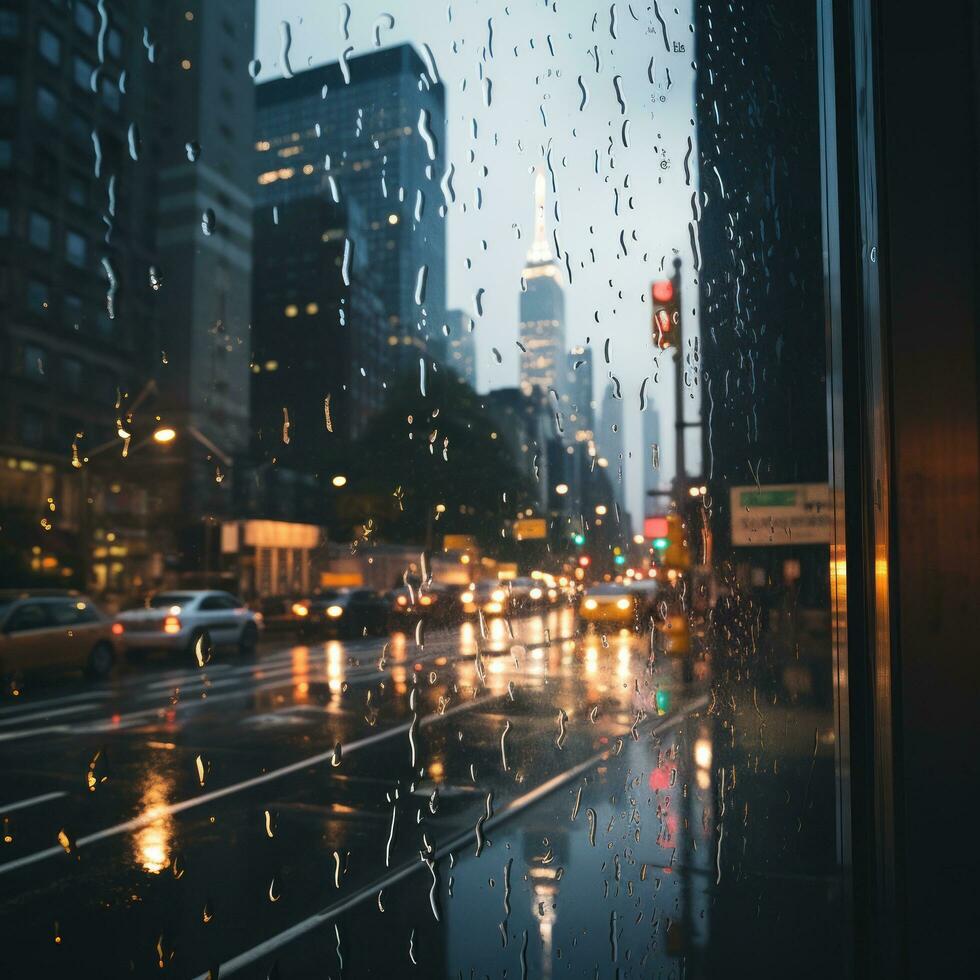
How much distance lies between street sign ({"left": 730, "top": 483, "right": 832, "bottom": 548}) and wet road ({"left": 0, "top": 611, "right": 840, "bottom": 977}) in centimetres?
58

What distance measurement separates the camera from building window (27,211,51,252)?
30.5ft

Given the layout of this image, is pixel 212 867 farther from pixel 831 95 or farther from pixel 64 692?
pixel 64 692

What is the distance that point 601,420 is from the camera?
293cm

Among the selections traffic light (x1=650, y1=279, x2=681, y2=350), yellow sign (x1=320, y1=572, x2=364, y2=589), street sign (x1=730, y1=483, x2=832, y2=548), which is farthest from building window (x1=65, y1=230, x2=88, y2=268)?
street sign (x1=730, y1=483, x2=832, y2=548)

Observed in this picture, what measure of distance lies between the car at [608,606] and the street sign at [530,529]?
443 mm

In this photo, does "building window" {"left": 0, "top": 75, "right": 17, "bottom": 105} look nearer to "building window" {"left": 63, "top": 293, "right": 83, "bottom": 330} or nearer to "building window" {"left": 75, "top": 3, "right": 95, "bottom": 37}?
"building window" {"left": 63, "top": 293, "right": 83, "bottom": 330}

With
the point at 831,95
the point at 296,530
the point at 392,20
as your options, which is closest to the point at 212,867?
the point at 296,530

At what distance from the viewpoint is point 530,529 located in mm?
2736

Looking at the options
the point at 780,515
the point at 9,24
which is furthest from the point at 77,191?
the point at 780,515

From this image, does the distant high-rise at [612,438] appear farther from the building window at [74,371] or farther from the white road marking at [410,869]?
the building window at [74,371]

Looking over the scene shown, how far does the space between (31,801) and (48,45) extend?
5103 mm

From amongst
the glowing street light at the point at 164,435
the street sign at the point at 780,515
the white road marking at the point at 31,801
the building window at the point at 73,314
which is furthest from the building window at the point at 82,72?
the white road marking at the point at 31,801

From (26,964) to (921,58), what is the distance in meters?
3.16

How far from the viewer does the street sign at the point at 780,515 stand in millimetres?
1951
